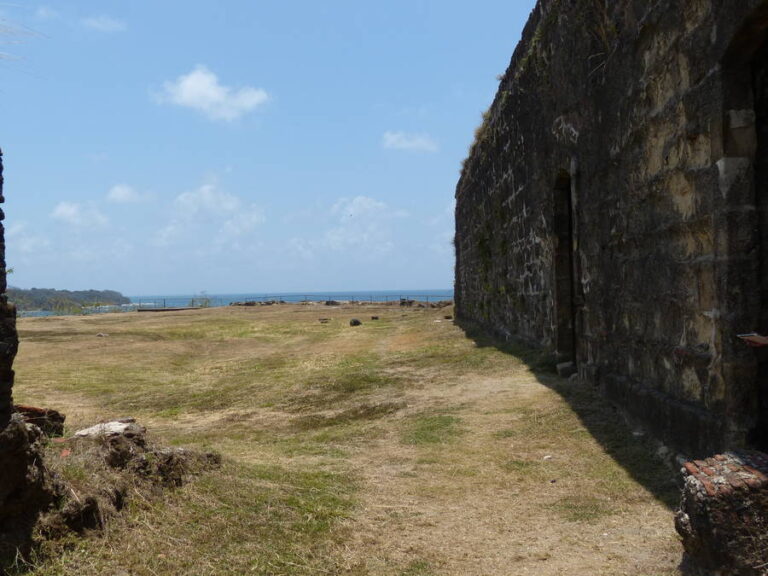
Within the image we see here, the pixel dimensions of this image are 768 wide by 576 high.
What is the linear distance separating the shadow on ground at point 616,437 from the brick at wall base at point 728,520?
1064mm

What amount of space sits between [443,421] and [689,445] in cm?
301

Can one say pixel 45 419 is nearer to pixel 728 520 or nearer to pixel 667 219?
pixel 728 520

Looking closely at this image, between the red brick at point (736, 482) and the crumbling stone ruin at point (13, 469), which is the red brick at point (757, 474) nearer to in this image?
the red brick at point (736, 482)

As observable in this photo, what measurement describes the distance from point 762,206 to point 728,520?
2.02 meters

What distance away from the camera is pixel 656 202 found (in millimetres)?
5289

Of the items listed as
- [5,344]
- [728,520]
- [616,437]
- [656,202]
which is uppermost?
[656,202]

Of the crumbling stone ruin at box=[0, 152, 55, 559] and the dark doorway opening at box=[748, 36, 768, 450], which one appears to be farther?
the dark doorway opening at box=[748, 36, 768, 450]

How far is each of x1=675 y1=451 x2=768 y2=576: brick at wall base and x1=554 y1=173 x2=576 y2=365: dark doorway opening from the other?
5.81 meters

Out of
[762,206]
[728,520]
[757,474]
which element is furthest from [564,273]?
[728,520]

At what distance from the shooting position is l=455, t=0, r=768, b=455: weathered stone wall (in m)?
4.02

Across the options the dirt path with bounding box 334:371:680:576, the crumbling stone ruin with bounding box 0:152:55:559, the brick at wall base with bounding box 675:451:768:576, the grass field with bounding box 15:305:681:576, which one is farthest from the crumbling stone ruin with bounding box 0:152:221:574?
the brick at wall base with bounding box 675:451:768:576

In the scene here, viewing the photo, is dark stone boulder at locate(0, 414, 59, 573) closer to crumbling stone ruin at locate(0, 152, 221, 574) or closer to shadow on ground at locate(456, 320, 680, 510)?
crumbling stone ruin at locate(0, 152, 221, 574)

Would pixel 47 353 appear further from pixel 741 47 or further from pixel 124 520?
pixel 741 47

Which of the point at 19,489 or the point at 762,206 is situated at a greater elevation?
the point at 762,206
